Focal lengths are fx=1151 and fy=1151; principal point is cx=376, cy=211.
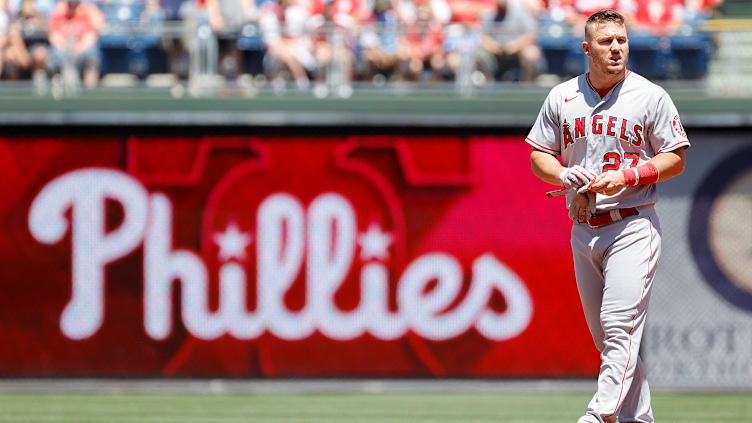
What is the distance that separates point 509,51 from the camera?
11578 mm

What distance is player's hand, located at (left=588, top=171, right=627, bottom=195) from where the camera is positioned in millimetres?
5461

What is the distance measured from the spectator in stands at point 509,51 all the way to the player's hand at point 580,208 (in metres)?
5.91

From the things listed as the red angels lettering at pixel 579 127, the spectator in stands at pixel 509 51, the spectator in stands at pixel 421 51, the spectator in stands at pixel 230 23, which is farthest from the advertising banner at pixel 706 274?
the red angels lettering at pixel 579 127

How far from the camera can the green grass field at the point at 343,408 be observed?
28.6 ft

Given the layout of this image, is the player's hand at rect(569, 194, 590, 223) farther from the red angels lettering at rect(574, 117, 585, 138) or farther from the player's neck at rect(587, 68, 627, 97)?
the player's neck at rect(587, 68, 627, 97)

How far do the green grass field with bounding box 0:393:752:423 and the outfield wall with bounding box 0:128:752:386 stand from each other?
522mm

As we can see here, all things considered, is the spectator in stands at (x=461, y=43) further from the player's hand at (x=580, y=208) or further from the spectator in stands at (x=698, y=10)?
the player's hand at (x=580, y=208)

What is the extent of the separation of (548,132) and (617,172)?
580 millimetres

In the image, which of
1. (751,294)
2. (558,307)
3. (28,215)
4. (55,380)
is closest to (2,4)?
(28,215)

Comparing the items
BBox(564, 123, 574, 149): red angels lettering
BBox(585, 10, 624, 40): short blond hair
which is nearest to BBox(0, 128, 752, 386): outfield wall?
BBox(564, 123, 574, 149): red angels lettering

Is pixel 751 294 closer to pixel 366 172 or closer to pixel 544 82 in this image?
pixel 544 82

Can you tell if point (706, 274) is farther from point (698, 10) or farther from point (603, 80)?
point (603, 80)

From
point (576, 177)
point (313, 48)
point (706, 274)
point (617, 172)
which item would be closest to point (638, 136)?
point (617, 172)

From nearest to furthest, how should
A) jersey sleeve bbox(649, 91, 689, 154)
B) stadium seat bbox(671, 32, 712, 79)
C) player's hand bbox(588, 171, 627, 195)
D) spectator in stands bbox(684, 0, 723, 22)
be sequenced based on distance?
player's hand bbox(588, 171, 627, 195) < jersey sleeve bbox(649, 91, 689, 154) < stadium seat bbox(671, 32, 712, 79) < spectator in stands bbox(684, 0, 723, 22)
